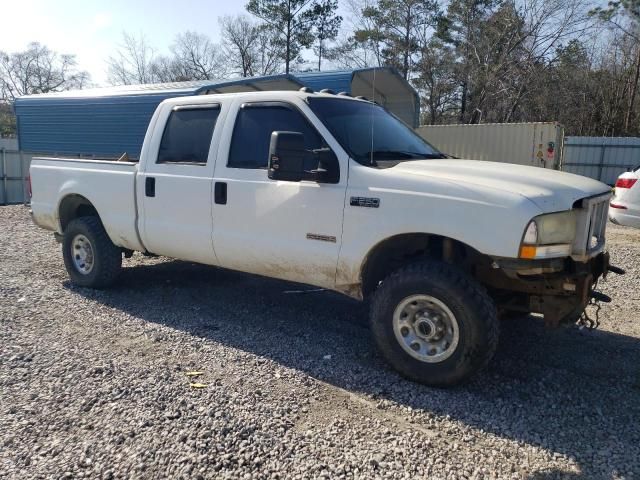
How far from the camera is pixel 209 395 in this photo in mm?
3543

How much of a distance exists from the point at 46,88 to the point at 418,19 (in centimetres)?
4092

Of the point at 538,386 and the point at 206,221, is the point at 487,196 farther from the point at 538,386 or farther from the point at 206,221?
the point at 206,221

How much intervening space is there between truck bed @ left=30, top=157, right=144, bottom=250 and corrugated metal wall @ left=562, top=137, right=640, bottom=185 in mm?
18206

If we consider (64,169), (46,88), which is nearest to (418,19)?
(64,169)

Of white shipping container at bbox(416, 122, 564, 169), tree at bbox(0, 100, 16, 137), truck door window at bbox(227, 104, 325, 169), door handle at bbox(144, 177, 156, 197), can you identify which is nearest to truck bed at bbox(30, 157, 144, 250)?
door handle at bbox(144, 177, 156, 197)

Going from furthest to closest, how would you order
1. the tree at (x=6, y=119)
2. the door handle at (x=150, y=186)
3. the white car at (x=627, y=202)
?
the tree at (x=6, y=119) → the white car at (x=627, y=202) → the door handle at (x=150, y=186)

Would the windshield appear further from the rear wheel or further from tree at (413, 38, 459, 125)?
tree at (413, 38, 459, 125)

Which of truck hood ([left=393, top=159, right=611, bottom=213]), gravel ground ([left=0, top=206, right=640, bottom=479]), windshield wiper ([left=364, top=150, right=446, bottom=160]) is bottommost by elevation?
gravel ground ([left=0, top=206, right=640, bottom=479])

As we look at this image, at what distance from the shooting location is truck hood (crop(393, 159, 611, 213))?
3412 millimetres

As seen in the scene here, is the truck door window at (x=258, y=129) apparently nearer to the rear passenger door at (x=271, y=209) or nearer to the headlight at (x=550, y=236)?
the rear passenger door at (x=271, y=209)

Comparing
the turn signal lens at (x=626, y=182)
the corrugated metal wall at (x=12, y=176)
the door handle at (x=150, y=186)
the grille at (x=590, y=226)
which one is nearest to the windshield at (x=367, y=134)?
the grille at (x=590, y=226)

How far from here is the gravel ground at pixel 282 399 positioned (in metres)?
2.85

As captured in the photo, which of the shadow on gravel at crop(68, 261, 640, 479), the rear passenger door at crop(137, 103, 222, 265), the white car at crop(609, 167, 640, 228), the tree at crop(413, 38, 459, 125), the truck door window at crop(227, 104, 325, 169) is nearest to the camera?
the shadow on gravel at crop(68, 261, 640, 479)

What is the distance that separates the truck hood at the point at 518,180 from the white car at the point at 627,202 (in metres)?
4.08
